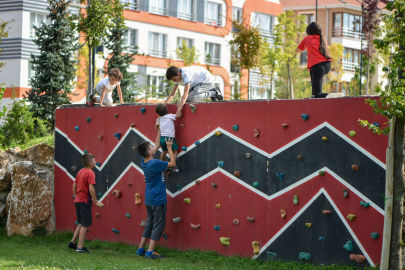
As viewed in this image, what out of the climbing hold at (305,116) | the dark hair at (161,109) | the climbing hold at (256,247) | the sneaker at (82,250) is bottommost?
the sneaker at (82,250)

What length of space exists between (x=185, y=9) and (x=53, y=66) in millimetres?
17907

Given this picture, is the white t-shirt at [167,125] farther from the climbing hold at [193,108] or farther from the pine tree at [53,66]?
the pine tree at [53,66]

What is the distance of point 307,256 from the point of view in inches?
312

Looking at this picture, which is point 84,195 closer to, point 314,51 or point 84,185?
point 84,185

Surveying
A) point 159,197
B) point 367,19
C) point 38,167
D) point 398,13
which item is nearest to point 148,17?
point 367,19

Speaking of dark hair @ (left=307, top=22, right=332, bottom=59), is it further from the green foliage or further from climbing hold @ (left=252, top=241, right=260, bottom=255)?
the green foliage

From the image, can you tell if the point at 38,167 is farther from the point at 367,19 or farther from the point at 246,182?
the point at 367,19

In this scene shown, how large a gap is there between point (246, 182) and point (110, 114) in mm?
3627

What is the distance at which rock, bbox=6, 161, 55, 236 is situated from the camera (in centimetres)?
1175

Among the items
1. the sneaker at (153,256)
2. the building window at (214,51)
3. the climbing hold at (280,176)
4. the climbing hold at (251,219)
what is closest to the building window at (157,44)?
the building window at (214,51)

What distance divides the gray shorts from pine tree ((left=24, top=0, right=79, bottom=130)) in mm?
14780

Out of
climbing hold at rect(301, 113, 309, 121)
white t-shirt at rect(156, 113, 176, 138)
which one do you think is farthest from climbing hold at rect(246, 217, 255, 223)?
white t-shirt at rect(156, 113, 176, 138)

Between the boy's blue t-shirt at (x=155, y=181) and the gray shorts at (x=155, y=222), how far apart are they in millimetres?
108

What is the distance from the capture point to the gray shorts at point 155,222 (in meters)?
9.19
